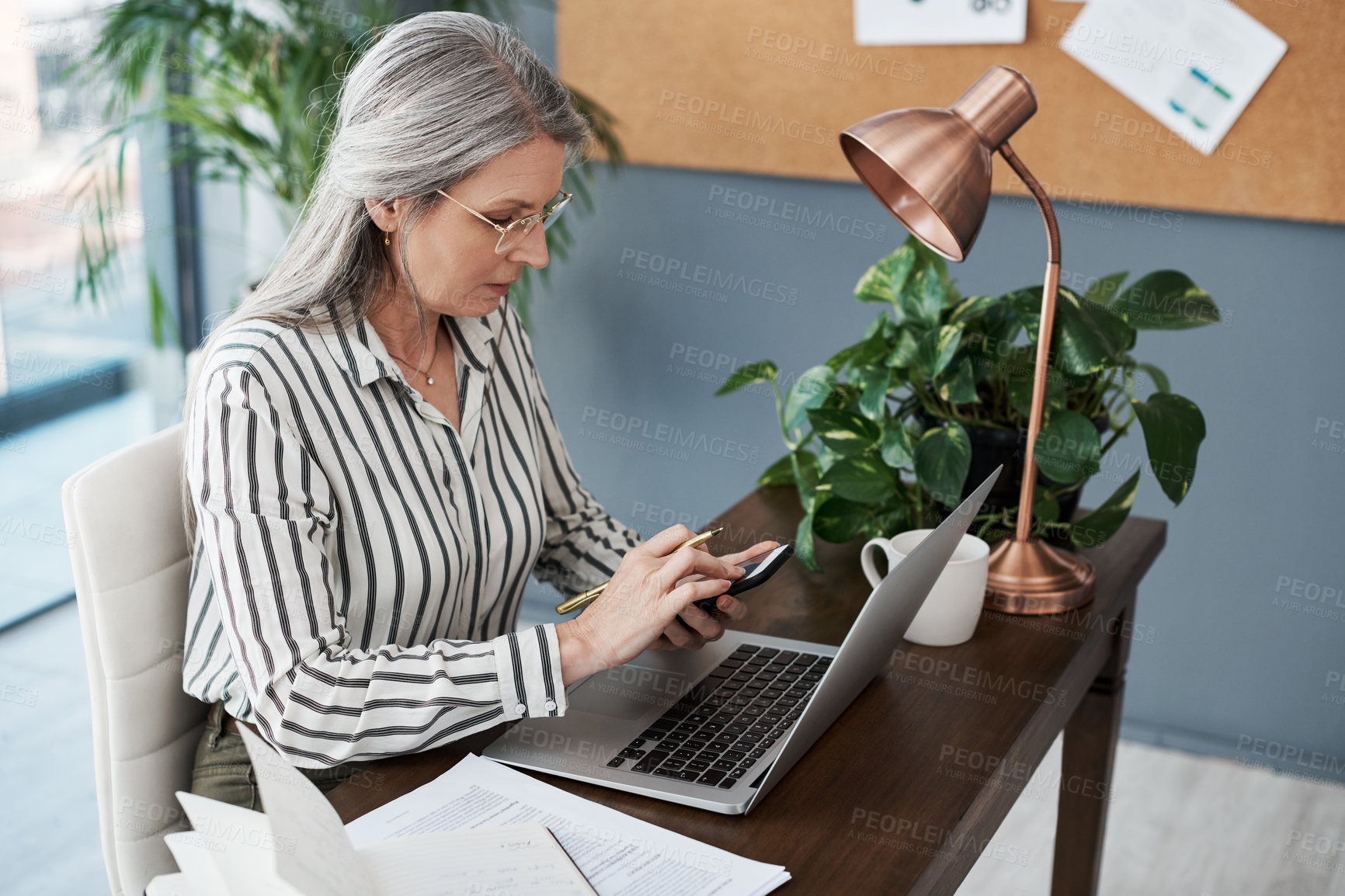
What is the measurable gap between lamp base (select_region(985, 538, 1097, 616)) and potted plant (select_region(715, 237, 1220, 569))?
6cm

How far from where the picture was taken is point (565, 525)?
1.64 meters

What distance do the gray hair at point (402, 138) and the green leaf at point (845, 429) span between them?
1.49ft

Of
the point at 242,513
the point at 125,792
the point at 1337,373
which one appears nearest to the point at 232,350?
the point at 242,513

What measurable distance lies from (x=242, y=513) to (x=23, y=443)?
244cm

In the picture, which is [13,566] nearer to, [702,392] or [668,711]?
[702,392]

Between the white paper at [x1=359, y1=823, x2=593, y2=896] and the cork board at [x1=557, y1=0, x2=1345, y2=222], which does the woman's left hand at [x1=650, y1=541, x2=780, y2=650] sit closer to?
the white paper at [x1=359, y1=823, x2=593, y2=896]

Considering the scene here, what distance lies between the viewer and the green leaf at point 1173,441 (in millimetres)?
1416

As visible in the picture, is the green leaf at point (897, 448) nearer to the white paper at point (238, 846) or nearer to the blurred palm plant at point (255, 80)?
the white paper at point (238, 846)

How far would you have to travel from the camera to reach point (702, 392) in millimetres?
2807

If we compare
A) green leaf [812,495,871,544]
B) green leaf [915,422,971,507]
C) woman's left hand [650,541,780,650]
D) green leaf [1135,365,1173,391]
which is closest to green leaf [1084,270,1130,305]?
green leaf [1135,365,1173,391]

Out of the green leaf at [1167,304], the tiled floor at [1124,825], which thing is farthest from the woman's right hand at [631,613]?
the tiled floor at [1124,825]

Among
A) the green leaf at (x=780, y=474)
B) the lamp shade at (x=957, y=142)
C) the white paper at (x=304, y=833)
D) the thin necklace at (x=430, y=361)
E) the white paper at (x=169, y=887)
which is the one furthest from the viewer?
the green leaf at (x=780, y=474)

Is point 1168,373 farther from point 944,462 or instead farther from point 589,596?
point 589,596

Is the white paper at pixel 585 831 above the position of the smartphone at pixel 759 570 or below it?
below
